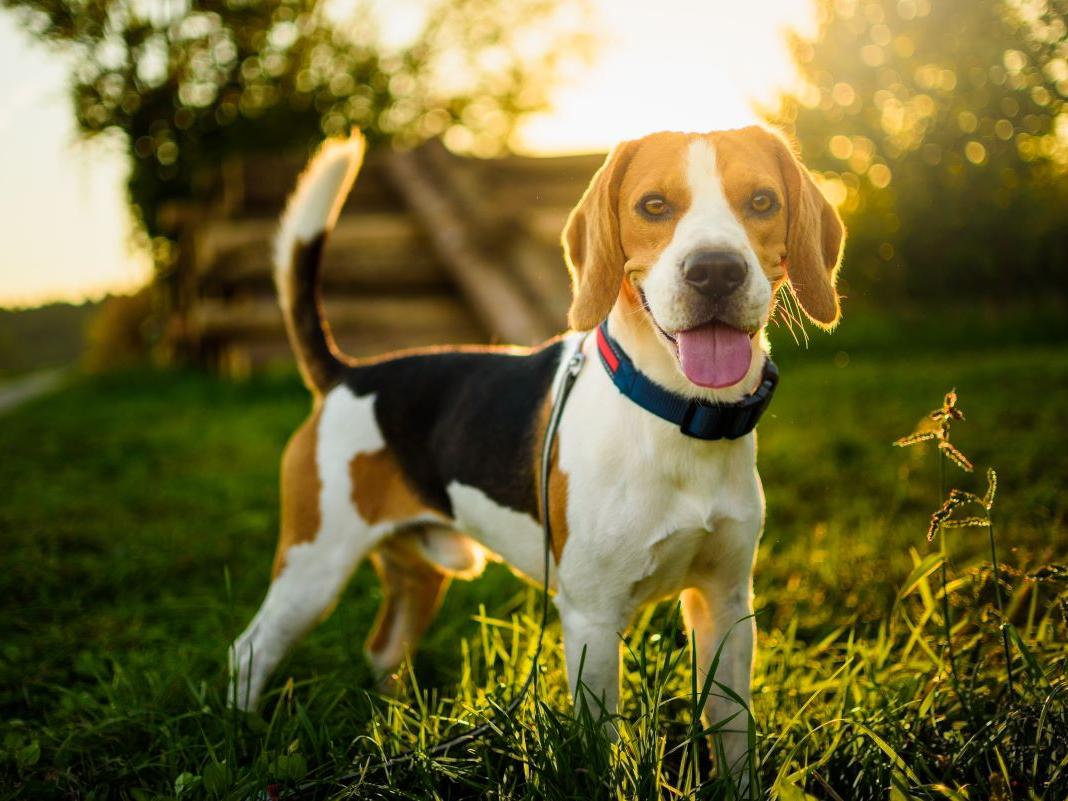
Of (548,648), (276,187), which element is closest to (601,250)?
(548,648)

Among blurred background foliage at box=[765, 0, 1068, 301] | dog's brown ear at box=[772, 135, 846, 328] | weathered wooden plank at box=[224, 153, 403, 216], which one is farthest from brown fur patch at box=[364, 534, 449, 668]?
weathered wooden plank at box=[224, 153, 403, 216]

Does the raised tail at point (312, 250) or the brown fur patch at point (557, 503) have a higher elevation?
the raised tail at point (312, 250)

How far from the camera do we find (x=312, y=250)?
3.25 m

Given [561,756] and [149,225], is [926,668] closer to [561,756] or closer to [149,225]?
[561,756]

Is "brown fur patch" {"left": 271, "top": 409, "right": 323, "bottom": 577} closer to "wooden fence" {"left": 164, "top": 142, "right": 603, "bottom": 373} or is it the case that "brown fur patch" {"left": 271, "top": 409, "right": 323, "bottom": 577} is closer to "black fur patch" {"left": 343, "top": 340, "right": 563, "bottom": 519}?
"black fur patch" {"left": 343, "top": 340, "right": 563, "bottom": 519}

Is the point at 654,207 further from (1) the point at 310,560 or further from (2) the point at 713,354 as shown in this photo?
(1) the point at 310,560

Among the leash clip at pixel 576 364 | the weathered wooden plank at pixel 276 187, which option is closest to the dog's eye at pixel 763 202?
the leash clip at pixel 576 364

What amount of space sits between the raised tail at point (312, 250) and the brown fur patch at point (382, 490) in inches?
17.6

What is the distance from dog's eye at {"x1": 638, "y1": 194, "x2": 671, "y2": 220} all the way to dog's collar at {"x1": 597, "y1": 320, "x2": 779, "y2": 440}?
34 cm

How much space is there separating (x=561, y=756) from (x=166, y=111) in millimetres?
12794

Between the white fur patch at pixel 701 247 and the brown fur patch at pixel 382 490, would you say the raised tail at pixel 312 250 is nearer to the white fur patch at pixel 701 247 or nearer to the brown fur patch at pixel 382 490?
the brown fur patch at pixel 382 490

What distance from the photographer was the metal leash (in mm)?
2107

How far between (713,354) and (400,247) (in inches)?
331

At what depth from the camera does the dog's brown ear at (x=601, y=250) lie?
A: 223 centimetres
